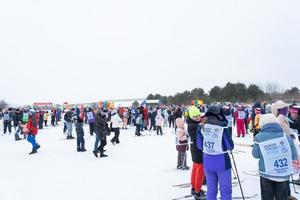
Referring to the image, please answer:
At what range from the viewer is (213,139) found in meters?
4.46

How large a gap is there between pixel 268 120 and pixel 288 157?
0.57 meters

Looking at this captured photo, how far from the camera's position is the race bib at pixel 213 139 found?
4431 mm

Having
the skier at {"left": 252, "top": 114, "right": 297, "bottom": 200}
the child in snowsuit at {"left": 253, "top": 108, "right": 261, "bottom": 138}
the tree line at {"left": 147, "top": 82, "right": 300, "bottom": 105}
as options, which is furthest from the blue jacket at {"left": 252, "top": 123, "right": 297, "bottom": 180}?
the tree line at {"left": 147, "top": 82, "right": 300, "bottom": 105}

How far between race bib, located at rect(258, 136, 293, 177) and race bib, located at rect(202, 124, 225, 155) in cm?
74

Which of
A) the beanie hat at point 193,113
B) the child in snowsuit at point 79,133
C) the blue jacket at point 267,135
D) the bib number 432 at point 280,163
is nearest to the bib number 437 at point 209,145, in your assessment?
the blue jacket at point 267,135

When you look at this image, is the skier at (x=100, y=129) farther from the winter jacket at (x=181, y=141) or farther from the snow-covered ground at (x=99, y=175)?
the winter jacket at (x=181, y=141)

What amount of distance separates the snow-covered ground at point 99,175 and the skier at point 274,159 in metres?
1.88

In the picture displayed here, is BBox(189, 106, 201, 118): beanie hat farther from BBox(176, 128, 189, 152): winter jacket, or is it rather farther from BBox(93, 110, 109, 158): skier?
BBox(93, 110, 109, 158): skier

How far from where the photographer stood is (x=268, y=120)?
396cm

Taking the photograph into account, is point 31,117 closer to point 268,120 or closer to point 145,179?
point 145,179

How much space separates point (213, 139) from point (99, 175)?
431 cm

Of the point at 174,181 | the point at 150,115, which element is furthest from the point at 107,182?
the point at 150,115

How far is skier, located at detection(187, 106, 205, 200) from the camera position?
17.7 ft

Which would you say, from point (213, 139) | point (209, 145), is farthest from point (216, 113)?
point (209, 145)
